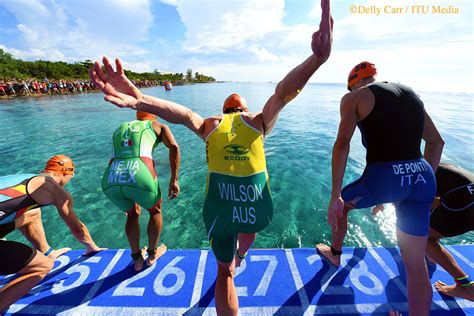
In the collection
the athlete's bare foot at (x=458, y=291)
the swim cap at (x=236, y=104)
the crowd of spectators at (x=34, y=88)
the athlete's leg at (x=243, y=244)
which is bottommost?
the athlete's bare foot at (x=458, y=291)

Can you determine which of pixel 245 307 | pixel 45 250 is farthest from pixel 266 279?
pixel 45 250

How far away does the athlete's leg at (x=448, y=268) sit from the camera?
2.30m

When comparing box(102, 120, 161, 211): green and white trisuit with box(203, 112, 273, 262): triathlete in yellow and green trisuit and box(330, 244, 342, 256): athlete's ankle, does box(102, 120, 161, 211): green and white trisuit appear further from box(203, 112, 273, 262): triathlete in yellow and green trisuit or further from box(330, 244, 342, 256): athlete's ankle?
box(330, 244, 342, 256): athlete's ankle

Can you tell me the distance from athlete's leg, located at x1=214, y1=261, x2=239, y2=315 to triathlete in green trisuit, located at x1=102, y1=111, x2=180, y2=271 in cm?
133

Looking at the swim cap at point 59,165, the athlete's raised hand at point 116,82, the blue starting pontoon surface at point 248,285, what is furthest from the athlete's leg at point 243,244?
the swim cap at point 59,165

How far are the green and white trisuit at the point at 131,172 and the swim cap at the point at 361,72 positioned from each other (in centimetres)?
260

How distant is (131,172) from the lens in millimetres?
2555

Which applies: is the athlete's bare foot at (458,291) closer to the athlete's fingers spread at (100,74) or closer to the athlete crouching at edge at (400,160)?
the athlete crouching at edge at (400,160)

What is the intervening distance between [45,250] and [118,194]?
1544mm

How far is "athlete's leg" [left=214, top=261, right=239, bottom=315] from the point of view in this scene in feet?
5.79

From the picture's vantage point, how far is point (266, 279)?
2602mm

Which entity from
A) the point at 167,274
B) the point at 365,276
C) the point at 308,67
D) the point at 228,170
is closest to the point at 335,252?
the point at 365,276

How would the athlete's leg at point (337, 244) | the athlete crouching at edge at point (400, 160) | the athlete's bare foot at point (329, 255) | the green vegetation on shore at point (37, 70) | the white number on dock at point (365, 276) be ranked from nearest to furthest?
the athlete crouching at edge at point (400, 160), the white number on dock at point (365, 276), the athlete's leg at point (337, 244), the athlete's bare foot at point (329, 255), the green vegetation on shore at point (37, 70)

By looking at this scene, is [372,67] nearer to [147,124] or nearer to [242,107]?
[242,107]
